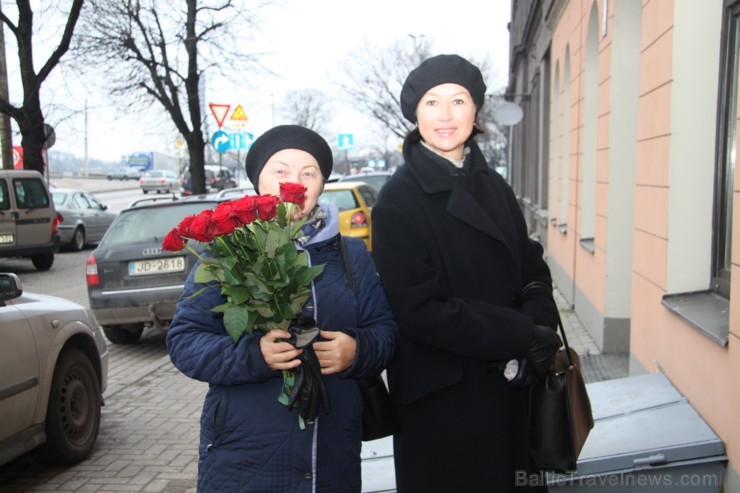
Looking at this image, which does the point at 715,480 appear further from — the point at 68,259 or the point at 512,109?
the point at 68,259

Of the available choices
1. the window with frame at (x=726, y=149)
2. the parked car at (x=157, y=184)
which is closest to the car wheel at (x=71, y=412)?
the window with frame at (x=726, y=149)

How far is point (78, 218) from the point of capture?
2017 cm

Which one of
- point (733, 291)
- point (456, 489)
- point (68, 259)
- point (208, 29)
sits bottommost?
point (68, 259)

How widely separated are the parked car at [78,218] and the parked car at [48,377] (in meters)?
15.3

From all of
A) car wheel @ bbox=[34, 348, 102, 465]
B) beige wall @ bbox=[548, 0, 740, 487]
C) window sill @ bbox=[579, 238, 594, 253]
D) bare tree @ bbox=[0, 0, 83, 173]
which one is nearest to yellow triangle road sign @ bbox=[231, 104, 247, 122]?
bare tree @ bbox=[0, 0, 83, 173]

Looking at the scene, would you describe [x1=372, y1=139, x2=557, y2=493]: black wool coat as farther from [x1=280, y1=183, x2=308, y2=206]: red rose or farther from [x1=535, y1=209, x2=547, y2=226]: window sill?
[x1=535, y1=209, x2=547, y2=226]: window sill

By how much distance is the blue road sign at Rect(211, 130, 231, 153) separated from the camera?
699 inches

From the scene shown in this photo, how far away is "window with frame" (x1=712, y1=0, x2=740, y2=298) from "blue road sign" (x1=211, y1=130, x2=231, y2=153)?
14.7 metres

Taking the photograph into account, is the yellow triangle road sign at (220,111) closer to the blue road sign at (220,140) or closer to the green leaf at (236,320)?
the blue road sign at (220,140)

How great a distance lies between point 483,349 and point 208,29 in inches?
776

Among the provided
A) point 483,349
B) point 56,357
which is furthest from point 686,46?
point 56,357

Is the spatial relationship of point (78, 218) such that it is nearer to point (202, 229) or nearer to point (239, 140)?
point (239, 140)

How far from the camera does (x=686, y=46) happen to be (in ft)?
14.0

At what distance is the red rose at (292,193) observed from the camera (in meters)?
2.16
